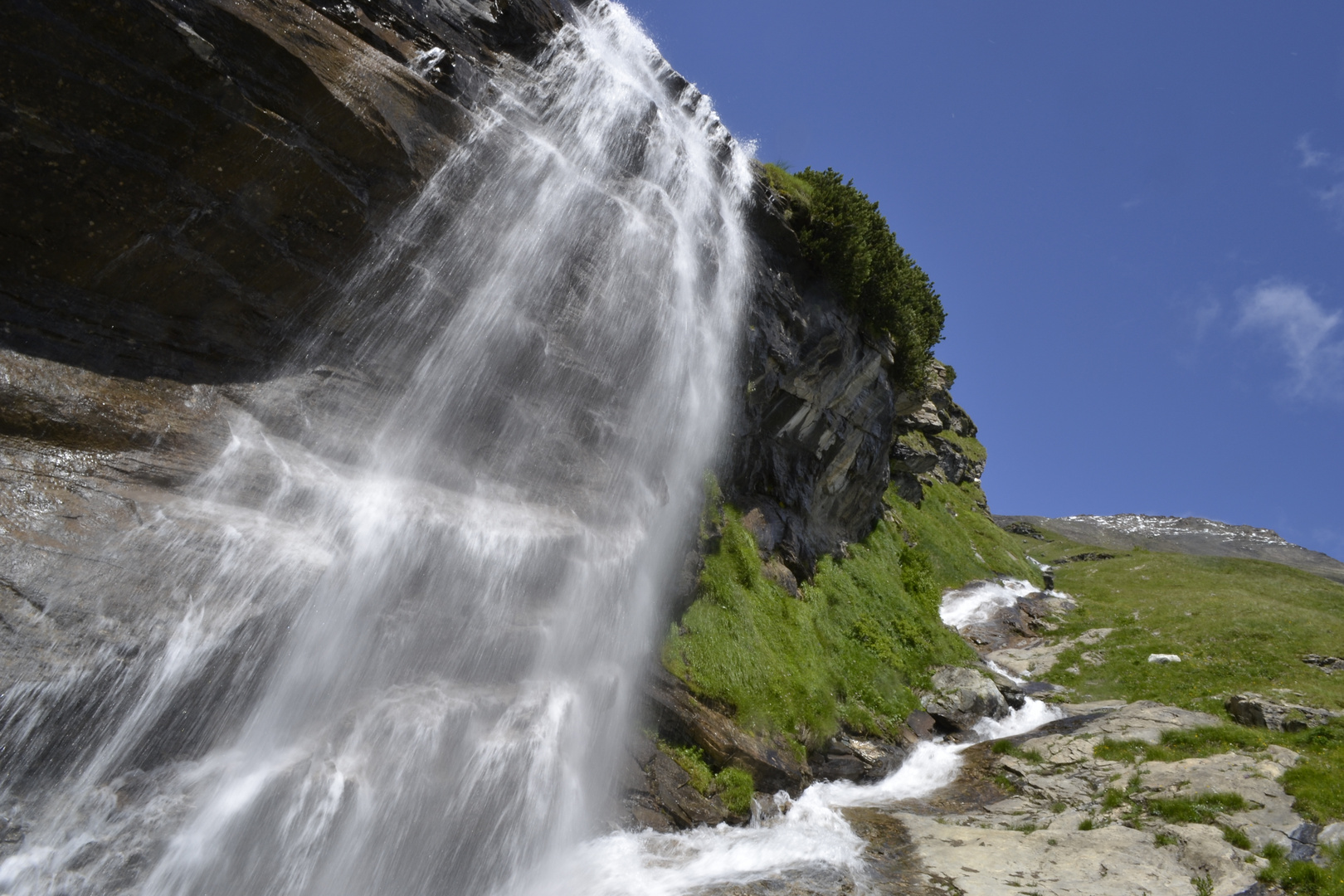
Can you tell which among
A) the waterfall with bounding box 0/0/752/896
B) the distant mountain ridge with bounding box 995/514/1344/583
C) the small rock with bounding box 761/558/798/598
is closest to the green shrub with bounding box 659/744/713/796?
the waterfall with bounding box 0/0/752/896

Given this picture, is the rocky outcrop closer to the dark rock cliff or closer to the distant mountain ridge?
the dark rock cliff

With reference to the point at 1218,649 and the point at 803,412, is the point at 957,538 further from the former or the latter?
the point at 803,412

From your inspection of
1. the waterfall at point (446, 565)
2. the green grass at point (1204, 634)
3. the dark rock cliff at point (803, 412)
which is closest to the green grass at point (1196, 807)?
the green grass at point (1204, 634)

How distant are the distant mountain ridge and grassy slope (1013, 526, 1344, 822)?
2101 inches

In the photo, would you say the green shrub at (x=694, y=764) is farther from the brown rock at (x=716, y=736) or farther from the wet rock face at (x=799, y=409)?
the wet rock face at (x=799, y=409)

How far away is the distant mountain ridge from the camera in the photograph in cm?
9250

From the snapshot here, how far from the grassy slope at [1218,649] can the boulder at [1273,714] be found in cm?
56

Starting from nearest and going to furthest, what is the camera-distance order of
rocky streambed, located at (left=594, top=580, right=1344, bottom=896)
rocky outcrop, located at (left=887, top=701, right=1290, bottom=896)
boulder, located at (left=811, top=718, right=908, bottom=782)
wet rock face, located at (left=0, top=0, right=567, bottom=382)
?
1. wet rock face, located at (left=0, top=0, right=567, bottom=382)
2. rocky streambed, located at (left=594, top=580, right=1344, bottom=896)
3. rocky outcrop, located at (left=887, top=701, right=1290, bottom=896)
4. boulder, located at (left=811, top=718, right=908, bottom=782)

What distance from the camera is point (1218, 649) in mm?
23484

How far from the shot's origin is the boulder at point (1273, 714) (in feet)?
50.9

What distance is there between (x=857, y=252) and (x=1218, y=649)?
1893cm

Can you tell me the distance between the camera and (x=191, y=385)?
10.2m

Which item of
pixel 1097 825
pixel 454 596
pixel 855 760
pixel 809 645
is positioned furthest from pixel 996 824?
pixel 454 596

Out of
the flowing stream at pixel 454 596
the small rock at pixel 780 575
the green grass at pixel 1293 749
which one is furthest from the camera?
the small rock at pixel 780 575
